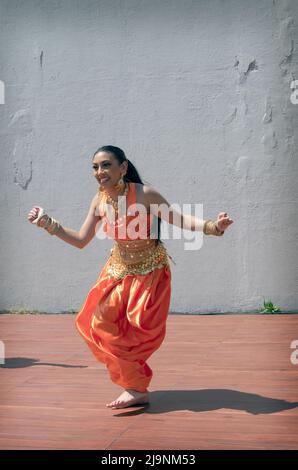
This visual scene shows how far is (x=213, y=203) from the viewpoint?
7.96m

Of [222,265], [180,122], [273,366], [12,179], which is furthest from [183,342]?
[12,179]

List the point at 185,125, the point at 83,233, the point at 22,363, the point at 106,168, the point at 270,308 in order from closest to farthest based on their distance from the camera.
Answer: the point at 106,168, the point at 83,233, the point at 22,363, the point at 270,308, the point at 185,125

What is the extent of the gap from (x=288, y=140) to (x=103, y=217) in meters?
4.04

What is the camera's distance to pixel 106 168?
13.5 ft

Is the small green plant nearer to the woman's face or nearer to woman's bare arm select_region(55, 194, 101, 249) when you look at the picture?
woman's bare arm select_region(55, 194, 101, 249)

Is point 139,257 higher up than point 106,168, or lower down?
lower down

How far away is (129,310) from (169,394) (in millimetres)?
580

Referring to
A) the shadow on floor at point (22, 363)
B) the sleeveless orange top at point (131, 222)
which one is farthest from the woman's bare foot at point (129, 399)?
the shadow on floor at point (22, 363)

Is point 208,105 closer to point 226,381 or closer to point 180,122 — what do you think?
point 180,122

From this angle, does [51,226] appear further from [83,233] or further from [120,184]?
[120,184]

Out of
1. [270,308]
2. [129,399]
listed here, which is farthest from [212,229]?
[270,308]

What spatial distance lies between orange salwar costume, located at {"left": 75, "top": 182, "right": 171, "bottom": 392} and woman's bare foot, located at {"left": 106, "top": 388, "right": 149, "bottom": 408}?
0.10ft

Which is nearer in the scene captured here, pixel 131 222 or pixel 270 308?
pixel 131 222

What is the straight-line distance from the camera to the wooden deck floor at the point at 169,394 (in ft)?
11.2
